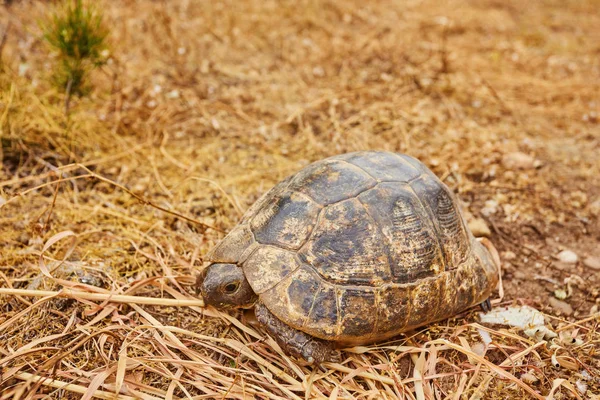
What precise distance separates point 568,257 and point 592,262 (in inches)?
5.6

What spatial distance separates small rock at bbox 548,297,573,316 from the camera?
2.72 metres

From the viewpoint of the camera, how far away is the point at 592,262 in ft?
10.1

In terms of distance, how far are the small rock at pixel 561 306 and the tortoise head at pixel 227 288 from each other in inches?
68.3

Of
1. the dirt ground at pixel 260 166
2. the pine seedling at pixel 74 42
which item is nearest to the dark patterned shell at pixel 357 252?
the dirt ground at pixel 260 166

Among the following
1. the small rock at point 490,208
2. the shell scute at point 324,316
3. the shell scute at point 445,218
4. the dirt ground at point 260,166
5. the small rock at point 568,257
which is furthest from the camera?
the small rock at point 490,208

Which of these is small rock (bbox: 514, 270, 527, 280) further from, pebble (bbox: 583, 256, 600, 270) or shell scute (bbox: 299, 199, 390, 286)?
shell scute (bbox: 299, 199, 390, 286)

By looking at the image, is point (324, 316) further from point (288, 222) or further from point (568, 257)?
point (568, 257)

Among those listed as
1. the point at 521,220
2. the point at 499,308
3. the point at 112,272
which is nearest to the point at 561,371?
the point at 499,308

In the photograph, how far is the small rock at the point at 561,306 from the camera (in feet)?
8.93

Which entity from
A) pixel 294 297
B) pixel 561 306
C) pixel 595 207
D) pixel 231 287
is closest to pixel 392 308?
pixel 294 297

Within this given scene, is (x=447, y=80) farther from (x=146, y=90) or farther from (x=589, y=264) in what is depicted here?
(x=146, y=90)

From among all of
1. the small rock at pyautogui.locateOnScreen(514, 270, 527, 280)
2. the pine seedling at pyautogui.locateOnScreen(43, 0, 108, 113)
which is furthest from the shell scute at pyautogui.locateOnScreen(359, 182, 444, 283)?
the pine seedling at pyautogui.locateOnScreen(43, 0, 108, 113)

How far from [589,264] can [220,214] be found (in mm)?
2397

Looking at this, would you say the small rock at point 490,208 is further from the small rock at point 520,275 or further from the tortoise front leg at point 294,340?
the tortoise front leg at point 294,340
